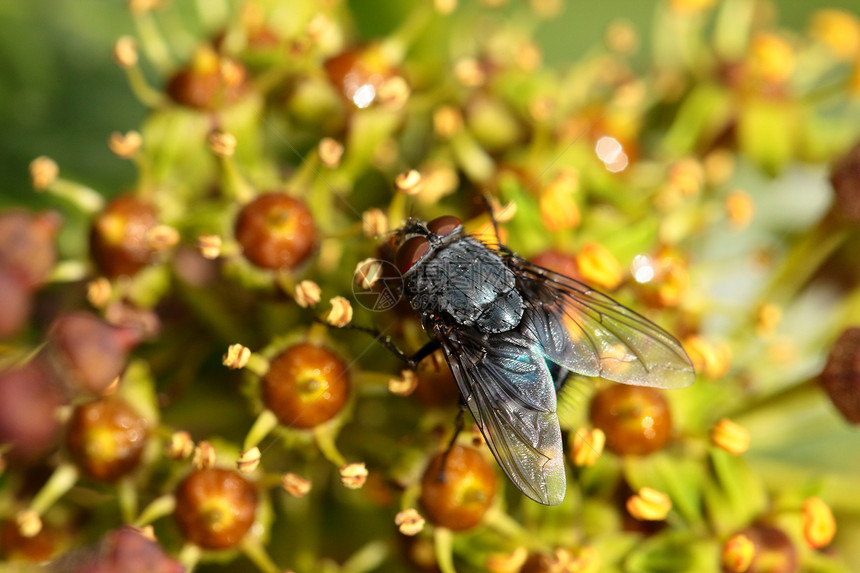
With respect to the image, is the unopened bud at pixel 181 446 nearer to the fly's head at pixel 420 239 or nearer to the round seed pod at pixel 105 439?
the round seed pod at pixel 105 439

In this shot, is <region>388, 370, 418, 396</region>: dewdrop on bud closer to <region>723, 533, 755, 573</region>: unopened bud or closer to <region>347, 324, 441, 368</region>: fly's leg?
<region>347, 324, 441, 368</region>: fly's leg

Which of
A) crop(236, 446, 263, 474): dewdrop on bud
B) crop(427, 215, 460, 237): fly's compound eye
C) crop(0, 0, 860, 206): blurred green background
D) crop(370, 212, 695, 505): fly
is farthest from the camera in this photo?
crop(0, 0, 860, 206): blurred green background

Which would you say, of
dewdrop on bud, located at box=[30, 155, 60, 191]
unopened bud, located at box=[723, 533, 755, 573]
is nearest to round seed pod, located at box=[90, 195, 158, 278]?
dewdrop on bud, located at box=[30, 155, 60, 191]

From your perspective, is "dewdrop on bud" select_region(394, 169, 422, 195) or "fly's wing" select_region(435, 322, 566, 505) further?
"dewdrop on bud" select_region(394, 169, 422, 195)

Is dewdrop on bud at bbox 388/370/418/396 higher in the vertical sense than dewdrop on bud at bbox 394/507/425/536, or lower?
higher

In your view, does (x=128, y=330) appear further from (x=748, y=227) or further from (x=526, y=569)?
(x=748, y=227)

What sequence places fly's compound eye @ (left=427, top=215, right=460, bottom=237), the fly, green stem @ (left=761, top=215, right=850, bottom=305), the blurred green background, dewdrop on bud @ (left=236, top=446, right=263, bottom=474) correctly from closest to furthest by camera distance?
1. dewdrop on bud @ (left=236, top=446, right=263, bottom=474)
2. the fly
3. fly's compound eye @ (left=427, top=215, right=460, bottom=237)
4. green stem @ (left=761, top=215, right=850, bottom=305)
5. the blurred green background

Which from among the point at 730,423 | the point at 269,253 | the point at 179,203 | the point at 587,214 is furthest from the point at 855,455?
the point at 179,203

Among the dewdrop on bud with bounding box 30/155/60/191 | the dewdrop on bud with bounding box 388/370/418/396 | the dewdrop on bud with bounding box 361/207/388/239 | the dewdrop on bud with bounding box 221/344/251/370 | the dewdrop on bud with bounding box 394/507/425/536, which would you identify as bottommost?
Result: the dewdrop on bud with bounding box 394/507/425/536
